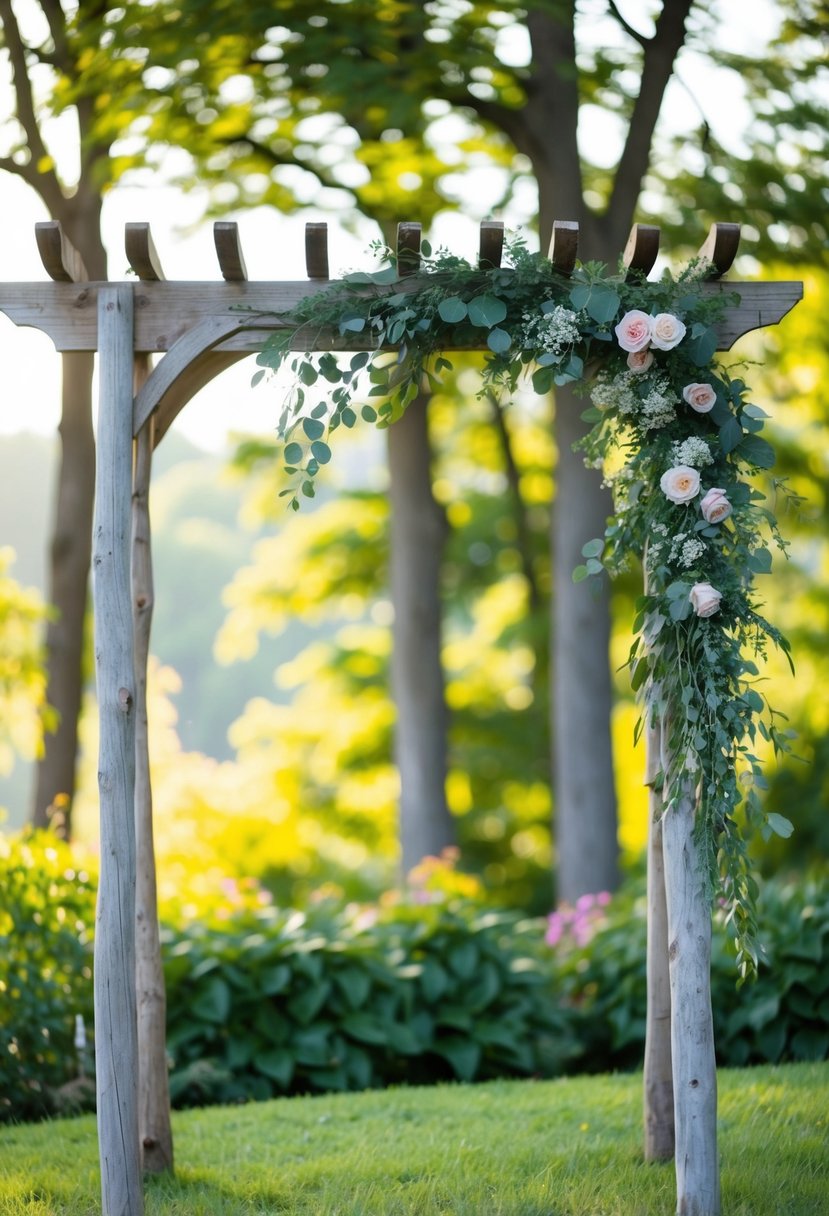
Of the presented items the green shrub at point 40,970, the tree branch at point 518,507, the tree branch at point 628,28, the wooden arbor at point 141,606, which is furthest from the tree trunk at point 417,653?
the wooden arbor at point 141,606

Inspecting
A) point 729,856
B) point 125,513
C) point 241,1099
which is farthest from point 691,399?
point 241,1099

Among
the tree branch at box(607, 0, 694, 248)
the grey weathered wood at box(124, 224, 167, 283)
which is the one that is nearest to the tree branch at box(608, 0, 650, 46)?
the tree branch at box(607, 0, 694, 248)

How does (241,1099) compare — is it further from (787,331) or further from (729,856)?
(787,331)

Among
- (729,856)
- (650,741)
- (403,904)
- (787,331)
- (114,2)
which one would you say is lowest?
(403,904)

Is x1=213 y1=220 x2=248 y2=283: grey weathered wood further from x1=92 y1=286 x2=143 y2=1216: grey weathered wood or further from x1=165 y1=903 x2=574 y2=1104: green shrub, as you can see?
x1=165 y1=903 x2=574 y2=1104: green shrub

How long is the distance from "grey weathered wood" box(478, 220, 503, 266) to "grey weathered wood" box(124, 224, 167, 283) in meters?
1.01

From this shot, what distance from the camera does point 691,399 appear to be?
355 cm

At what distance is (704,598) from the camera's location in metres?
3.38

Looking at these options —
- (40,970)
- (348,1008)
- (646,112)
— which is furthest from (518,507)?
(40,970)

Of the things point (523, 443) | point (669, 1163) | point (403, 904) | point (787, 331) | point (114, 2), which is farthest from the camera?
point (523, 443)

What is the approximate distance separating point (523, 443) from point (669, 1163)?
399 inches

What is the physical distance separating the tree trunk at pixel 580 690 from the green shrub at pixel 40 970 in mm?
3361

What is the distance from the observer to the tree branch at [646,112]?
7.18 metres

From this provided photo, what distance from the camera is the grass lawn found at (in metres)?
3.49
